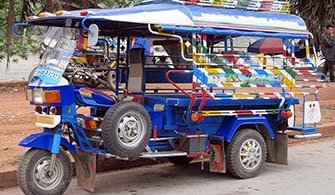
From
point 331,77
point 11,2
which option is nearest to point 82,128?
point 11,2

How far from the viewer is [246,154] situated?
793 cm

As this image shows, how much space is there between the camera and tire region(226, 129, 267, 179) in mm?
7805

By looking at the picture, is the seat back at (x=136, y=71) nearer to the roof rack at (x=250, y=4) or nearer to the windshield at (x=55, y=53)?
the roof rack at (x=250, y=4)

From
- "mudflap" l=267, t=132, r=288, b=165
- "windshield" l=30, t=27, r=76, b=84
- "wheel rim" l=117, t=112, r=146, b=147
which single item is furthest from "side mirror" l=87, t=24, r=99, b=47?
"mudflap" l=267, t=132, r=288, b=165

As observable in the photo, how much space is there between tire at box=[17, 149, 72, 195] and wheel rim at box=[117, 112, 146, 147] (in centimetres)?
66

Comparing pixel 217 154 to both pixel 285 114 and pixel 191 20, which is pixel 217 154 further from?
pixel 191 20

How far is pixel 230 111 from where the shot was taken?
7816mm

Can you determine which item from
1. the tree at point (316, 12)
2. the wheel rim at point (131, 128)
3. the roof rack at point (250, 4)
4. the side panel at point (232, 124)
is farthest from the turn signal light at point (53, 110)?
the tree at point (316, 12)

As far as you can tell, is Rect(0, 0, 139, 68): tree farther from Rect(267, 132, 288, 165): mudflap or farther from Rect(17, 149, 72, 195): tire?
Rect(267, 132, 288, 165): mudflap

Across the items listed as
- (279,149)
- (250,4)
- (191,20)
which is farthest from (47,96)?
(279,149)

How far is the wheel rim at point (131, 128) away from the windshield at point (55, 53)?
0.82 metres

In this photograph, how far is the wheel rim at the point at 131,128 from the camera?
675 cm

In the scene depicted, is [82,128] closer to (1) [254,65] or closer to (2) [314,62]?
(1) [254,65]

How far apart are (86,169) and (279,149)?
2.81 meters
